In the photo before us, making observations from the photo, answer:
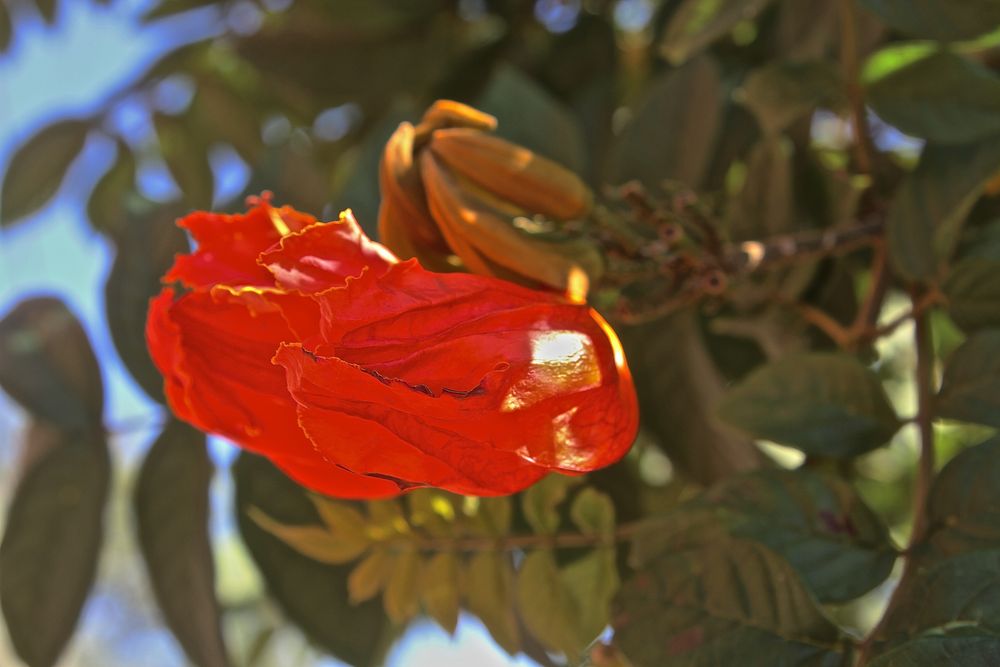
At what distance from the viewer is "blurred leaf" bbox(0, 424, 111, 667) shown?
824 mm

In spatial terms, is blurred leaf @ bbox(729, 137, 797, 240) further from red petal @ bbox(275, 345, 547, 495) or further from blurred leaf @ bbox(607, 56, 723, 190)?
red petal @ bbox(275, 345, 547, 495)

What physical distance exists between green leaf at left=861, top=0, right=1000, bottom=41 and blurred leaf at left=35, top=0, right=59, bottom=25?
1089 mm

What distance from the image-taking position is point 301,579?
0.82m

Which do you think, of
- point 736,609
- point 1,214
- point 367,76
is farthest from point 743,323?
point 1,214

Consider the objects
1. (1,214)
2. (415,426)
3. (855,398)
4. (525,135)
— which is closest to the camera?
(415,426)

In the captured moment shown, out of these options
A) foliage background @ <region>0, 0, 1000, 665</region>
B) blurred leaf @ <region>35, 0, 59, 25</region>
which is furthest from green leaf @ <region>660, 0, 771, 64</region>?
blurred leaf @ <region>35, 0, 59, 25</region>

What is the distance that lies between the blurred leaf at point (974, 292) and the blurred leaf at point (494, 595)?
0.35 metres

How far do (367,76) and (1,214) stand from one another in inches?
19.5

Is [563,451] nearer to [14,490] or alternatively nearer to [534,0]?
[14,490]

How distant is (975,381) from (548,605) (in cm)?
31

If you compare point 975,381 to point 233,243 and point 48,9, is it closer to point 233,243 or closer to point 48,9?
point 233,243

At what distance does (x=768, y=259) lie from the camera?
0.68 metres

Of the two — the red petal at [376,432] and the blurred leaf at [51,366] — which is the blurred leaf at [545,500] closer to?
the red petal at [376,432]

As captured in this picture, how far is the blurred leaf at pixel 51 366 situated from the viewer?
912mm
